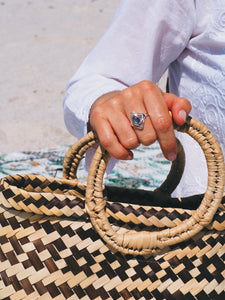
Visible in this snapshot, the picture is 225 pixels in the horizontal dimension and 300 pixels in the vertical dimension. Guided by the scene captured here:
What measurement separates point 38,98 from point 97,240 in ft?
7.40

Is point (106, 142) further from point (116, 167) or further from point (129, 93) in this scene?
point (116, 167)

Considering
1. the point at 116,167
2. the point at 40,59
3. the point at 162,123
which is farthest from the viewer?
the point at 40,59

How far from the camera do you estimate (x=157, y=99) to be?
686mm

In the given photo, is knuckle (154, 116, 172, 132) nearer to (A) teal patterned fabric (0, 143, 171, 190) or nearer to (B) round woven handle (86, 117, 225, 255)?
(B) round woven handle (86, 117, 225, 255)

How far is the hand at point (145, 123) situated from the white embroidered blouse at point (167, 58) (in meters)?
0.25

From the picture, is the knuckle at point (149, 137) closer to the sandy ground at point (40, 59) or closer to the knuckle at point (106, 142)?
the knuckle at point (106, 142)

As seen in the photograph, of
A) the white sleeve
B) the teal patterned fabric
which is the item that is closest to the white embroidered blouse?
the white sleeve

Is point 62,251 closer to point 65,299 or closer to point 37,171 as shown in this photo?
point 65,299

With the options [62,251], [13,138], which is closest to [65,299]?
[62,251]

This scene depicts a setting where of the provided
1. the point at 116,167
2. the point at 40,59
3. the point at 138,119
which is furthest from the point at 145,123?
the point at 40,59

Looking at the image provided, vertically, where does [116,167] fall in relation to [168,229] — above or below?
below

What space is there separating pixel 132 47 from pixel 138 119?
447 mm

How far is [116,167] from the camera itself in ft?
5.47

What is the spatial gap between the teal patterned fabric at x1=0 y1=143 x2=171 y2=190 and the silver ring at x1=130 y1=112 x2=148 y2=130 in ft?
2.62
